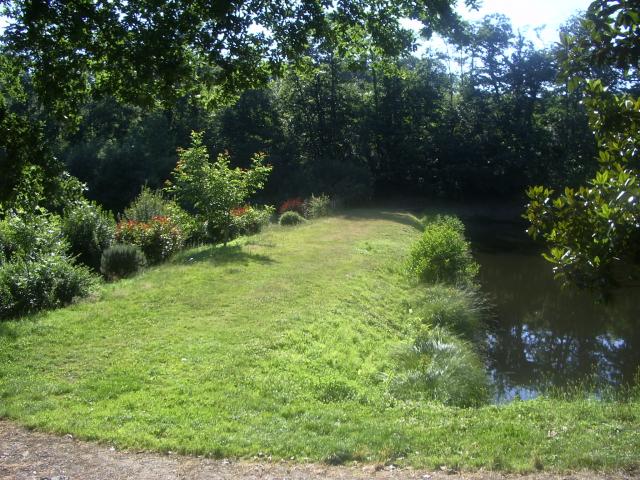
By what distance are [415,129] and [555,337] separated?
30665 mm

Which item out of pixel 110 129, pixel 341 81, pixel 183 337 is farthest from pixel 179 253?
pixel 110 129

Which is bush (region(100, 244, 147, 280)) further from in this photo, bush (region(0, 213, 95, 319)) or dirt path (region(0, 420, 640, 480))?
dirt path (region(0, 420, 640, 480))

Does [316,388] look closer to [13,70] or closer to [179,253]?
[13,70]

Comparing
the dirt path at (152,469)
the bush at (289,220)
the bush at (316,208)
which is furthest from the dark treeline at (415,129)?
the dirt path at (152,469)

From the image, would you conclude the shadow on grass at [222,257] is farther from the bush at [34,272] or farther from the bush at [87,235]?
the bush at [34,272]

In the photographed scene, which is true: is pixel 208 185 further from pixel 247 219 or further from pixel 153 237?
pixel 247 219

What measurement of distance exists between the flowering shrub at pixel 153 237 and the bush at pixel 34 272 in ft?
13.1

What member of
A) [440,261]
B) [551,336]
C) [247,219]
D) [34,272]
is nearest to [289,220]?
[247,219]

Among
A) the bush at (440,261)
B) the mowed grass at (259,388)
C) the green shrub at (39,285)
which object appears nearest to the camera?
the mowed grass at (259,388)

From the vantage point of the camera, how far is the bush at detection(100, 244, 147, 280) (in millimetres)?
15008

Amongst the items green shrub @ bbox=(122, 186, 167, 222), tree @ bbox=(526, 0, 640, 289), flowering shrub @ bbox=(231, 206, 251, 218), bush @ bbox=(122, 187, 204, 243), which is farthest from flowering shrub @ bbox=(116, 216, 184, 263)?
tree @ bbox=(526, 0, 640, 289)

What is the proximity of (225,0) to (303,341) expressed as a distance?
17.5 feet

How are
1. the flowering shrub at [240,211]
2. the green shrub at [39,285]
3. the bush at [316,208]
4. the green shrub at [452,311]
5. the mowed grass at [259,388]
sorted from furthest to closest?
the bush at [316,208] → the flowering shrub at [240,211] → the green shrub at [452,311] → the green shrub at [39,285] → the mowed grass at [259,388]

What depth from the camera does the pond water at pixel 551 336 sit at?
10.1 meters
